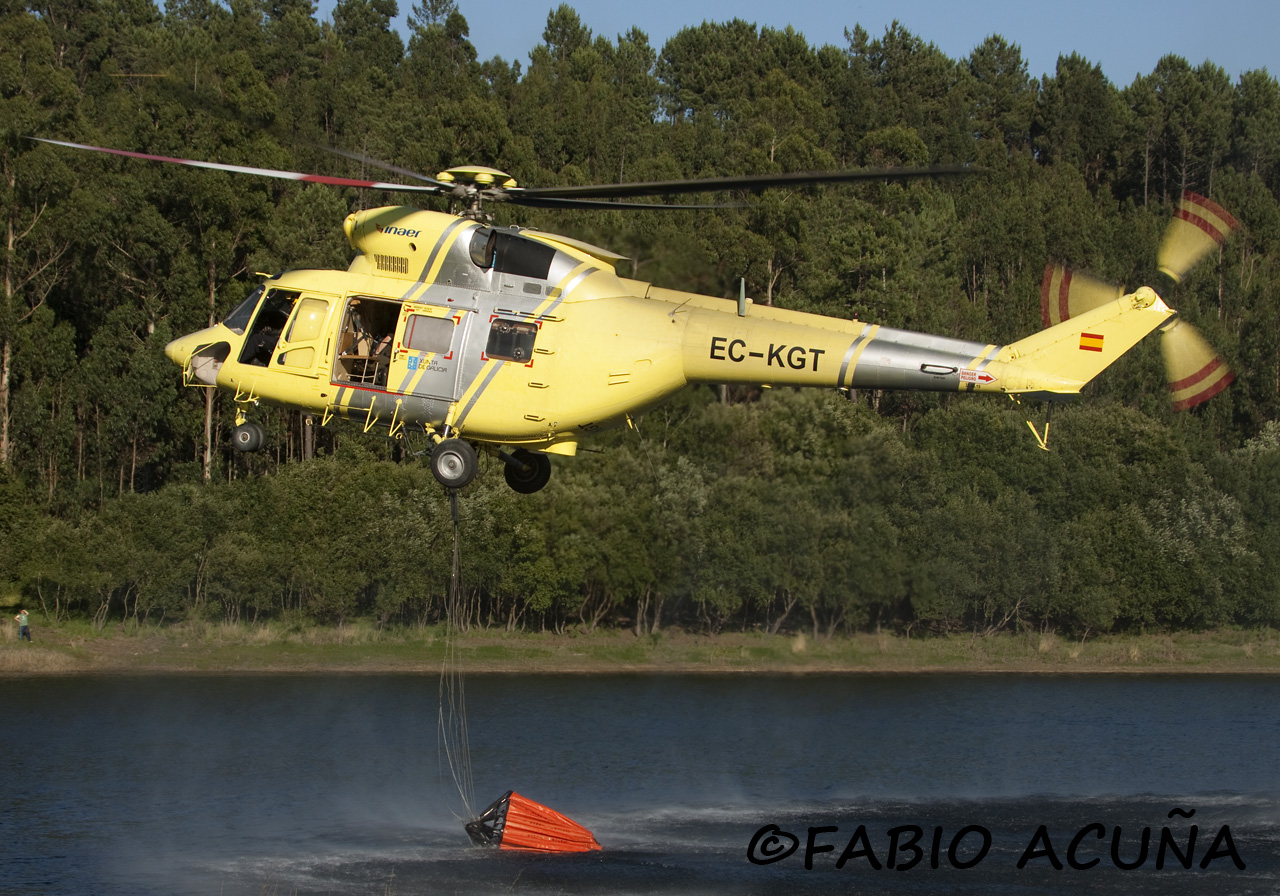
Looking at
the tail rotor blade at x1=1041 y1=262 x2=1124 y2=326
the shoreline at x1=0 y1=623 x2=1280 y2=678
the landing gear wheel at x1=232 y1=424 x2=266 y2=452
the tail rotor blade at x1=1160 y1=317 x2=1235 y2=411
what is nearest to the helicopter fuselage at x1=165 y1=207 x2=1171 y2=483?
the tail rotor blade at x1=1041 y1=262 x2=1124 y2=326

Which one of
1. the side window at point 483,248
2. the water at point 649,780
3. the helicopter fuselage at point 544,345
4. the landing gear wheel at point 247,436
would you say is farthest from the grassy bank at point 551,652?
the side window at point 483,248

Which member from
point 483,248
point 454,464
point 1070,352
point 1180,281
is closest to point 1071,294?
point 1070,352

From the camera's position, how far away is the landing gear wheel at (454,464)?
15.4 m

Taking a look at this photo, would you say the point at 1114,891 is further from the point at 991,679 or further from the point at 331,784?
the point at 331,784

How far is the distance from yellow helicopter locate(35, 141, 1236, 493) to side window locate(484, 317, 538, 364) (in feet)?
0.05

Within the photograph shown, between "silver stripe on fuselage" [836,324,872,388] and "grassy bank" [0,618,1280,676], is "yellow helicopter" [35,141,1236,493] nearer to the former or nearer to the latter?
"silver stripe on fuselage" [836,324,872,388]

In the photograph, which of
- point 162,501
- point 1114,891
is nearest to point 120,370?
point 162,501

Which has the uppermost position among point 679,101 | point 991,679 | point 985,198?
point 679,101

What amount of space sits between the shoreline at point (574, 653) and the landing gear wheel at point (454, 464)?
30.2 meters

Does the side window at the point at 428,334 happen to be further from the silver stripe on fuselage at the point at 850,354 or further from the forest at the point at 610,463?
the forest at the point at 610,463

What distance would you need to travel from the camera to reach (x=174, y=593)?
45875 millimetres

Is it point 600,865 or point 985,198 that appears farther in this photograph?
point 985,198

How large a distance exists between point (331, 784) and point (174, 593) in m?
9.89

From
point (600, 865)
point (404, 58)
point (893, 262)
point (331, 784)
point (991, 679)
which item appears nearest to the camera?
point (600, 865)
